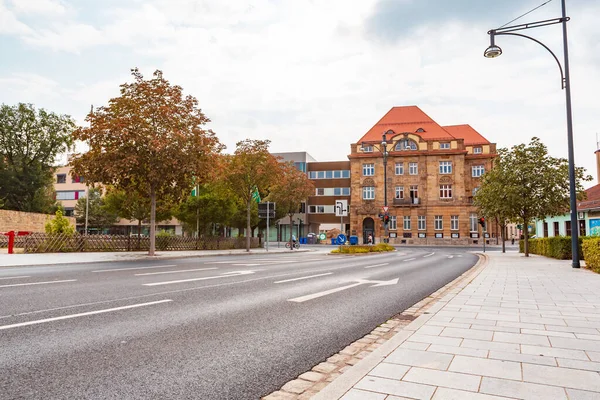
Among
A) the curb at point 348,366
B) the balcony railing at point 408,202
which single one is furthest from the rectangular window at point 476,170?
the curb at point 348,366

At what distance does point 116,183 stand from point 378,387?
23.2 m

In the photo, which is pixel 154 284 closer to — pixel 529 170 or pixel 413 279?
pixel 413 279

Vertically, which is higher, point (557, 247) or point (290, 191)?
point (290, 191)

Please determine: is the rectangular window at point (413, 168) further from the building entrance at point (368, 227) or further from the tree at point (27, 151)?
the tree at point (27, 151)

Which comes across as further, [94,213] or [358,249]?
[94,213]

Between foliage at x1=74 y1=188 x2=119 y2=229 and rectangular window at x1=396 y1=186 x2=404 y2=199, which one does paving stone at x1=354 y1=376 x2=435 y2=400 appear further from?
foliage at x1=74 y1=188 x2=119 y2=229

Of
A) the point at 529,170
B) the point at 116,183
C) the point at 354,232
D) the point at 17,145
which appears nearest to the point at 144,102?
the point at 116,183

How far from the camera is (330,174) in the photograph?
73.3 m

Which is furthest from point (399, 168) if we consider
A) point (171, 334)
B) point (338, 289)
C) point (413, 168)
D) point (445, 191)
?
point (171, 334)

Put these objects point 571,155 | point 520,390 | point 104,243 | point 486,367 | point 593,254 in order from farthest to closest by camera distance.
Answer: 1. point 104,243
2. point 571,155
3. point 593,254
4. point 486,367
5. point 520,390

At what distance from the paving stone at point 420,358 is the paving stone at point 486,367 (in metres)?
0.09

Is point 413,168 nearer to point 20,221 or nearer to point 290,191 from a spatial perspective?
point 290,191

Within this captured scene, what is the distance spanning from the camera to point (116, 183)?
2388 centimetres

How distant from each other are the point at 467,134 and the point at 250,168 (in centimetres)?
4585
